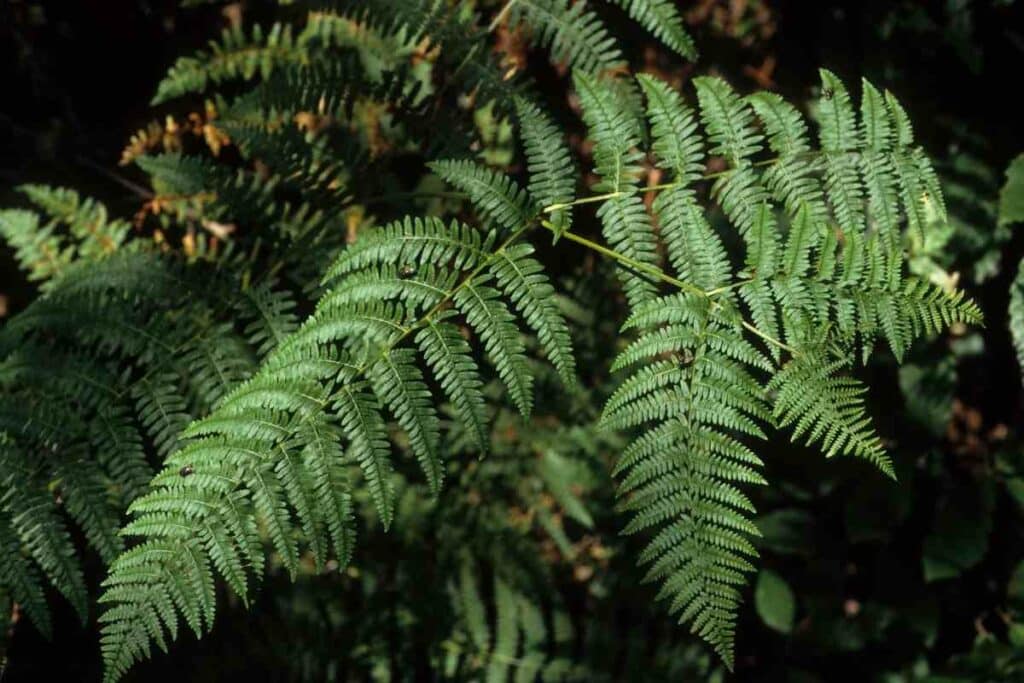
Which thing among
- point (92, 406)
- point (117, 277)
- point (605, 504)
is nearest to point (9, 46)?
point (117, 277)

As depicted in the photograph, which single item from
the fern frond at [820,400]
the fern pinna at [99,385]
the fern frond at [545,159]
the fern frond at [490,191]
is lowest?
the fern pinna at [99,385]

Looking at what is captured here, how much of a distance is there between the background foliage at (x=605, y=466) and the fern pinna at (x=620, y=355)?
0.73 m

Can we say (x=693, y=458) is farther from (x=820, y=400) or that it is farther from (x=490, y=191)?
(x=490, y=191)

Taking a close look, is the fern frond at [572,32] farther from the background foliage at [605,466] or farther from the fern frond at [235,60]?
the fern frond at [235,60]

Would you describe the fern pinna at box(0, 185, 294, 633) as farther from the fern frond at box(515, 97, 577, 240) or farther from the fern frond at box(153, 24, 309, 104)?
the fern frond at box(515, 97, 577, 240)

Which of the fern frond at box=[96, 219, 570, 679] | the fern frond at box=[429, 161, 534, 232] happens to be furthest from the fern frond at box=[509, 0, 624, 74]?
the fern frond at box=[96, 219, 570, 679]

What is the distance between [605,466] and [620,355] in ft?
4.53

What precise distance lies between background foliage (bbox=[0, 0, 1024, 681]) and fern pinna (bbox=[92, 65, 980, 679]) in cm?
73

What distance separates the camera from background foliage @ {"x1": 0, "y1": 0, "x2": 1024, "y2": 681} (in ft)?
10.9

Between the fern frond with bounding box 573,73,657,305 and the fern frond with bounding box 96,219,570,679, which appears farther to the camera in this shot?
the fern frond with bounding box 573,73,657,305

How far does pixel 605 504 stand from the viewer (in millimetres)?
3668

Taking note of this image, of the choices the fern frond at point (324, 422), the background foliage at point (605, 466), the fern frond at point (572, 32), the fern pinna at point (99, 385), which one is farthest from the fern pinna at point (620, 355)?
the background foliage at point (605, 466)

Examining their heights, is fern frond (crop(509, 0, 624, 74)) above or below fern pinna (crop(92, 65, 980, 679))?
above

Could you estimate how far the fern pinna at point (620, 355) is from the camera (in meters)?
2.14
